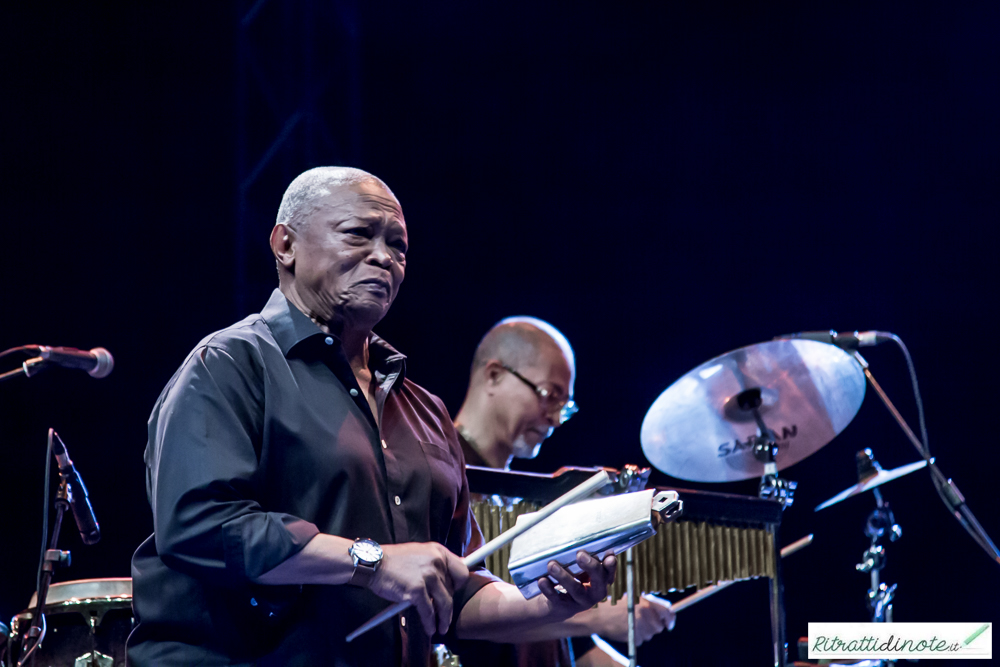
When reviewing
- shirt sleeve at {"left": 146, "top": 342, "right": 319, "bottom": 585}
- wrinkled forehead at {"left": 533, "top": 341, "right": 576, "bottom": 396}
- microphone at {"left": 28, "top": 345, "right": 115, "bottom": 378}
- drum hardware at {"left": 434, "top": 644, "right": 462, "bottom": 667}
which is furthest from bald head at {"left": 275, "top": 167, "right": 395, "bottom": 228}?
wrinkled forehead at {"left": 533, "top": 341, "right": 576, "bottom": 396}

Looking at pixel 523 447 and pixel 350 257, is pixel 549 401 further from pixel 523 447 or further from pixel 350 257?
pixel 350 257

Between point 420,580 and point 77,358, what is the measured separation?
2725mm

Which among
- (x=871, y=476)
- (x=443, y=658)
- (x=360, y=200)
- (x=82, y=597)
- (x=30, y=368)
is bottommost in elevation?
(x=443, y=658)

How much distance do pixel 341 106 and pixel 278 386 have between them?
16.0 feet

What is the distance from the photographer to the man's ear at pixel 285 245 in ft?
9.04

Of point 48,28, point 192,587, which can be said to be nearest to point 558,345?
point 192,587

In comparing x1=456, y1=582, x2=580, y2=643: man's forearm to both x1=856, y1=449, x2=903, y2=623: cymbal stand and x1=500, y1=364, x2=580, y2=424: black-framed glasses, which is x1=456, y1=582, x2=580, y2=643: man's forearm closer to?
x1=500, y1=364, x2=580, y2=424: black-framed glasses

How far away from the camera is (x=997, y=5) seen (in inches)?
273

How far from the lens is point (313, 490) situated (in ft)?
7.64

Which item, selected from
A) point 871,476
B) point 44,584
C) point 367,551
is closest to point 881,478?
point 871,476

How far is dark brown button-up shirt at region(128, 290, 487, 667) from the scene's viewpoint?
2.13 m

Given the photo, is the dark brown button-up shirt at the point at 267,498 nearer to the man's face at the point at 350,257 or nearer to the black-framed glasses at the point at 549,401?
the man's face at the point at 350,257

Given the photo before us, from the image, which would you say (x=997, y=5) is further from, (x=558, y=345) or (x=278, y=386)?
(x=278, y=386)

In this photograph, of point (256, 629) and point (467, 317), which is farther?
point (467, 317)
